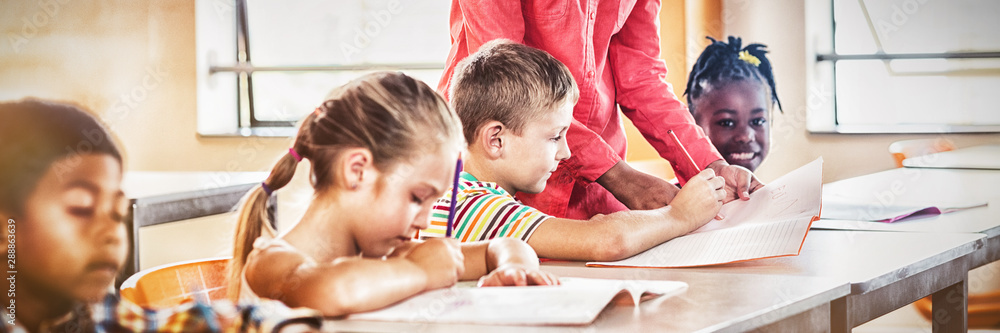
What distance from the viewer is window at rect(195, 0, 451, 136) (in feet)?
11.7

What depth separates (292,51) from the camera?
3.69m

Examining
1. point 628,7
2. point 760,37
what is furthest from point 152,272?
point 760,37

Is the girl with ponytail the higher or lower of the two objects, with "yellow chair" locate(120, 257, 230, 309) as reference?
higher

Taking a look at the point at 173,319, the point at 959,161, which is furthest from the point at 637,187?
the point at 959,161

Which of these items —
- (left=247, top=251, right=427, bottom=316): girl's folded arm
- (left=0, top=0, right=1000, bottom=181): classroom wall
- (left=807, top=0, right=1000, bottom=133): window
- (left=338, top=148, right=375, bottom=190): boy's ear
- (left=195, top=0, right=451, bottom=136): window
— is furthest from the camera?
(left=195, top=0, right=451, bottom=136): window

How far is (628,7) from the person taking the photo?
4.71ft

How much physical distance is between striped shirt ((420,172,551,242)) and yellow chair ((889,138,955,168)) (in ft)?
6.88

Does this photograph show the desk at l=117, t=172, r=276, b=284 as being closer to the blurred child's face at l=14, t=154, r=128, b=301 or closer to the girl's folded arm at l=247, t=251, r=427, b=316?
the blurred child's face at l=14, t=154, r=128, b=301

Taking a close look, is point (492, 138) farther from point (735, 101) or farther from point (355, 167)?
point (735, 101)

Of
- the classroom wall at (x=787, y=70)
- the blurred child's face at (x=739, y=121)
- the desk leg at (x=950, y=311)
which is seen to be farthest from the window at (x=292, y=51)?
the desk leg at (x=950, y=311)

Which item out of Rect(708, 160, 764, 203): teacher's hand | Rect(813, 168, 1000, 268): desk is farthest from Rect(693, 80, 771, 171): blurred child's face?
Rect(708, 160, 764, 203): teacher's hand

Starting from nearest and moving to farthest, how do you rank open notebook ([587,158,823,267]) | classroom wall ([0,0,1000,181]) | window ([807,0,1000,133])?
1. open notebook ([587,158,823,267])
2. classroom wall ([0,0,1000,181])
3. window ([807,0,1000,133])

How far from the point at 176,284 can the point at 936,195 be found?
150cm

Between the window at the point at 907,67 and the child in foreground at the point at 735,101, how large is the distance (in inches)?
45.1
